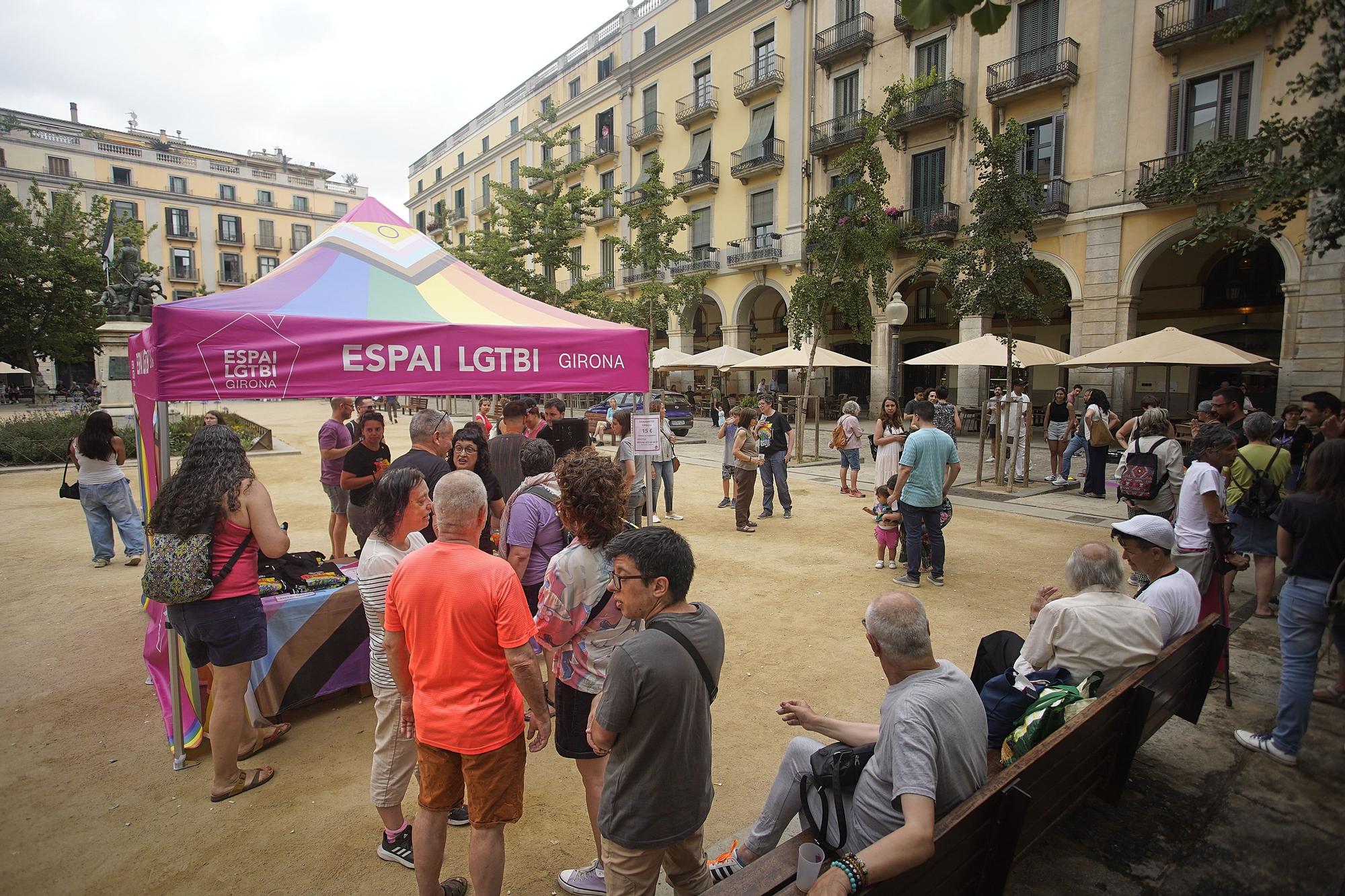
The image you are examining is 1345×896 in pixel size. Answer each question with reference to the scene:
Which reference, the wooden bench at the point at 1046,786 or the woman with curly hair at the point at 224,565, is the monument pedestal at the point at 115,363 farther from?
the wooden bench at the point at 1046,786

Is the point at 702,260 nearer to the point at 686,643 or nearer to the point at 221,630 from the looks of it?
the point at 221,630

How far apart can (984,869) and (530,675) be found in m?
1.61

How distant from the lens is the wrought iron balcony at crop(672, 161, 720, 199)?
26953 millimetres

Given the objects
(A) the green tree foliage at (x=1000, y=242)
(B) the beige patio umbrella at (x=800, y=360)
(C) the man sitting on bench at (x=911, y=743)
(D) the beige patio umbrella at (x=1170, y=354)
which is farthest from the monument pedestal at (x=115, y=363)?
(D) the beige patio umbrella at (x=1170, y=354)

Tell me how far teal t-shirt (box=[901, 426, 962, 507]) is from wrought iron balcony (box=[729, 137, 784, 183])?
70.1 feet

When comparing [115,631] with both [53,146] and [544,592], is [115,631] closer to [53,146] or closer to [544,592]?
[544,592]

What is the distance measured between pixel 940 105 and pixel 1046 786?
2132 centimetres

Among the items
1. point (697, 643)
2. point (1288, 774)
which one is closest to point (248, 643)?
point (697, 643)

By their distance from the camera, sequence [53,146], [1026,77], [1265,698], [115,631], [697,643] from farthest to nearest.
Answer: [53,146] → [1026,77] → [115,631] → [1265,698] → [697,643]

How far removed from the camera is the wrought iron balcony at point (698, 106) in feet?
87.8

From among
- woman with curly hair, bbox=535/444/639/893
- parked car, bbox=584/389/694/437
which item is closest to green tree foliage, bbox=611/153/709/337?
parked car, bbox=584/389/694/437

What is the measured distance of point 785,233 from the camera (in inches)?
980

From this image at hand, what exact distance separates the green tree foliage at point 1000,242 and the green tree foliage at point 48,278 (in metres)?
27.5

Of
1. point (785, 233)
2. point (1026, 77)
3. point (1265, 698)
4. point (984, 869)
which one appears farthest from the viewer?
point (785, 233)
